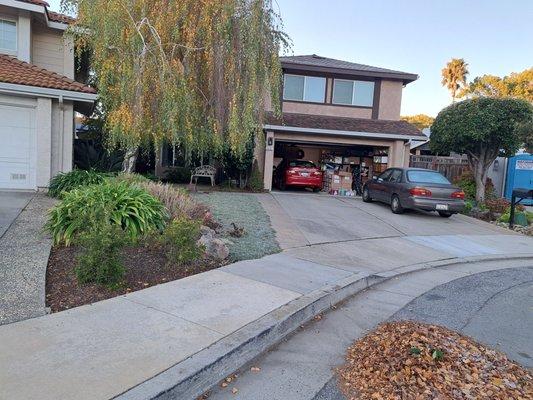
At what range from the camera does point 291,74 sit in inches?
749

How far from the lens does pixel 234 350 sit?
370cm

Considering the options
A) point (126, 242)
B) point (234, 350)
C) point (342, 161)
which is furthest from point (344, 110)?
point (234, 350)

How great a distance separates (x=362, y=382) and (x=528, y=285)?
5.01m

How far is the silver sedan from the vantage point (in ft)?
42.1

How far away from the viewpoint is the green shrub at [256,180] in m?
17.3

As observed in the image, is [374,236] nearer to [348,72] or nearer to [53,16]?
[348,72]

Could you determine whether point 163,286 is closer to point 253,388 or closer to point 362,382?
point 253,388

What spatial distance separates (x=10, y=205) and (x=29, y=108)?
3988mm

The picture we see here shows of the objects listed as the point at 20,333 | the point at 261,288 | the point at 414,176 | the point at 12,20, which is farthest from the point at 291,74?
the point at 20,333

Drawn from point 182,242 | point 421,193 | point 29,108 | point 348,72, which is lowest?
point 182,242

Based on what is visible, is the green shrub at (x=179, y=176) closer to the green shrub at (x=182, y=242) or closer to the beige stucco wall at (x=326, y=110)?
the beige stucco wall at (x=326, y=110)

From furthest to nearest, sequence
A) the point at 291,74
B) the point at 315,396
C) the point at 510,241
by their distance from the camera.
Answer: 1. the point at 291,74
2. the point at 510,241
3. the point at 315,396

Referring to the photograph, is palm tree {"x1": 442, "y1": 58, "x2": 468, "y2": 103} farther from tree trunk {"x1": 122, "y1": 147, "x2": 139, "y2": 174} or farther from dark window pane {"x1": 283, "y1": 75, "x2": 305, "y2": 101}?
tree trunk {"x1": 122, "y1": 147, "x2": 139, "y2": 174}

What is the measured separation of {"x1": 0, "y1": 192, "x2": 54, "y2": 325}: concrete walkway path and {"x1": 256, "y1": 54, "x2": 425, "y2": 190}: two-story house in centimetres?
1068
